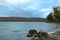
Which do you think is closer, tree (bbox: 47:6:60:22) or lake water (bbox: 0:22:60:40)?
lake water (bbox: 0:22:60:40)

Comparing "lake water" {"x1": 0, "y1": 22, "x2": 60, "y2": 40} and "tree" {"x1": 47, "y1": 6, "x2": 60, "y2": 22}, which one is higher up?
"tree" {"x1": 47, "y1": 6, "x2": 60, "y2": 22}

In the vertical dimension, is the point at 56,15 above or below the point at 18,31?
above

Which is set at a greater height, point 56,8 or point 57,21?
Result: point 56,8

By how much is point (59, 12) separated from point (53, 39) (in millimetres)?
72106

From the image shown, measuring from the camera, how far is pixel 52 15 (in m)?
94.2

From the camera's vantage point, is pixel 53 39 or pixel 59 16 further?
pixel 59 16

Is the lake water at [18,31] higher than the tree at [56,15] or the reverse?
the reverse

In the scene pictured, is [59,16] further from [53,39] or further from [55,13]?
[53,39]

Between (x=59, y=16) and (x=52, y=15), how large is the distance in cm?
602

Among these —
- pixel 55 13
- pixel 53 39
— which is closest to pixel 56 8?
pixel 55 13

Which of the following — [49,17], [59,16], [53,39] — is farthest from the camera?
[49,17]

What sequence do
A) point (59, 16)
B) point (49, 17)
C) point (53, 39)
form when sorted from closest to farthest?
point (53, 39)
point (59, 16)
point (49, 17)

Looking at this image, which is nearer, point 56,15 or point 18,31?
point 18,31

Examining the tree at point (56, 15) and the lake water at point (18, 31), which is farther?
the tree at point (56, 15)
